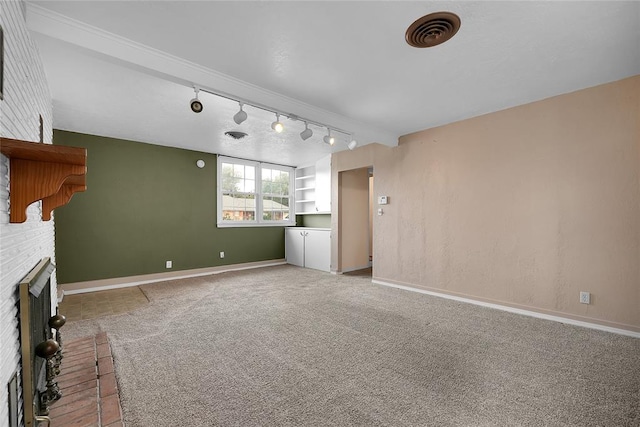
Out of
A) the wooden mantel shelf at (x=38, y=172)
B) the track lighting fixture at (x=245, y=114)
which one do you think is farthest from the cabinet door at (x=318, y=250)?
the wooden mantel shelf at (x=38, y=172)

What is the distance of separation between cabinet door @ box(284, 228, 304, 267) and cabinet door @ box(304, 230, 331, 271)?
159 mm

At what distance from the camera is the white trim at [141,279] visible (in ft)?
13.5

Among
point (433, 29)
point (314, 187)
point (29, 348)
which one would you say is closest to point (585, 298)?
point (433, 29)

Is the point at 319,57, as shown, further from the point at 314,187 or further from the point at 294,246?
Result: the point at 294,246

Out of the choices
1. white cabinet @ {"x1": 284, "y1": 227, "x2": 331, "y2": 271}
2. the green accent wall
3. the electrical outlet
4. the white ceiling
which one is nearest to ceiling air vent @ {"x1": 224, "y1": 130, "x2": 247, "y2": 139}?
the white ceiling

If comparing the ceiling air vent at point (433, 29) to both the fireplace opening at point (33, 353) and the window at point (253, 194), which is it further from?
the window at point (253, 194)

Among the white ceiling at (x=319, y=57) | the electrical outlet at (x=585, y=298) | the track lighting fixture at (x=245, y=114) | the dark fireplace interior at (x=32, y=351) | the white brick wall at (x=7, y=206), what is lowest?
the electrical outlet at (x=585, y=298)

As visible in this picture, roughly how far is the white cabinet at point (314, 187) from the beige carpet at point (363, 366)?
2789 mm

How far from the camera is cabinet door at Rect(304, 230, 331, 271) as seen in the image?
5.66 metres

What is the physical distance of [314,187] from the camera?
21.0ft

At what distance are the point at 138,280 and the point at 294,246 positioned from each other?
307 cm

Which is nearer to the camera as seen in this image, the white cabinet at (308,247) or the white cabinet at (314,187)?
the white cabinet at (308,247)

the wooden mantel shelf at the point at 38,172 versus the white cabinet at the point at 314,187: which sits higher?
the white cabinet at the point at 314,187

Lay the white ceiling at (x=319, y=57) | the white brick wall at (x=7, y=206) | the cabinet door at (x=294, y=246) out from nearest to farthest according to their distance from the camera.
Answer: the white brick wall at (x=7, y=206), the white ceiling at (x=319, y=57), the cabinet door at (x=294, y=246)
